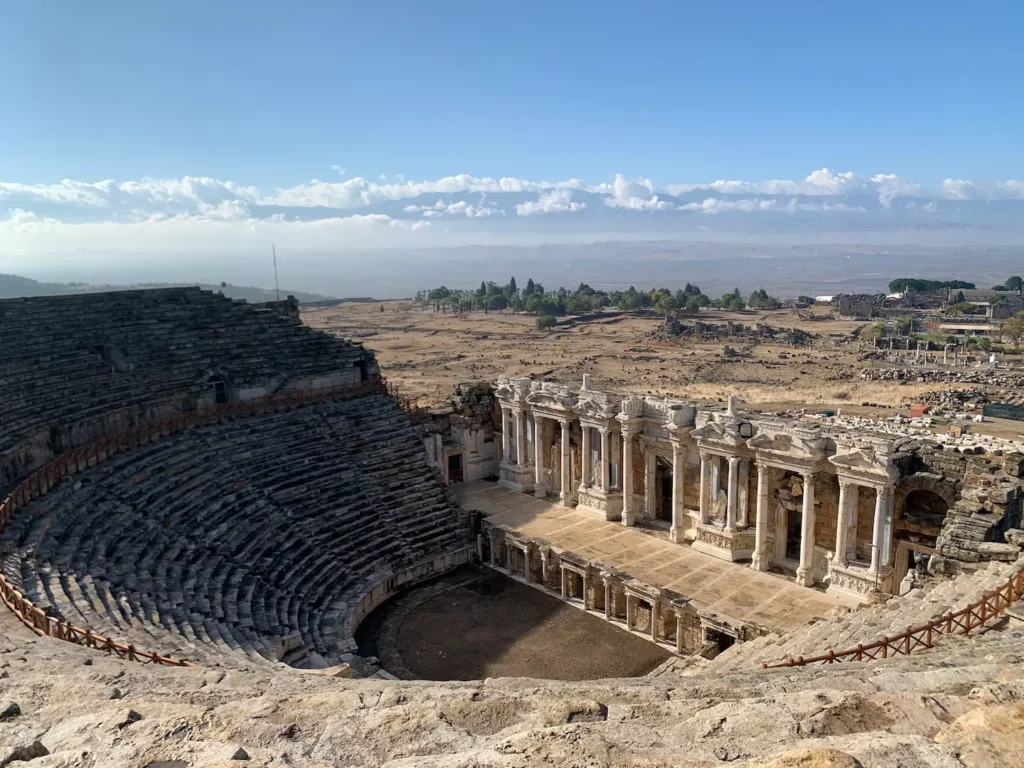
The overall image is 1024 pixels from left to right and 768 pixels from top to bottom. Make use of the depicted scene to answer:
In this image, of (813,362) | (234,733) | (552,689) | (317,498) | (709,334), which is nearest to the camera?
(234,733)

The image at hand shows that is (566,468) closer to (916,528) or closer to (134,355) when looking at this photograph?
(916,528)

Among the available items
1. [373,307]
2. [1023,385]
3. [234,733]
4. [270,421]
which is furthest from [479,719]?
[373,307]

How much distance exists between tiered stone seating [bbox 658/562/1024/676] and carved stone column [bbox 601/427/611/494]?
10.9m

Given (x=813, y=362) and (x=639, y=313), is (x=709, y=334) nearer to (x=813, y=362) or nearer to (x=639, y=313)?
(x=813, y=362)

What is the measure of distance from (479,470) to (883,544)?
61.7 ft

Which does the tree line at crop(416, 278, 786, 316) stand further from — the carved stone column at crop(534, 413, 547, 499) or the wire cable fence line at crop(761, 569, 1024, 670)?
the wire cable fence line at crop(761, 569, 1024, 670)

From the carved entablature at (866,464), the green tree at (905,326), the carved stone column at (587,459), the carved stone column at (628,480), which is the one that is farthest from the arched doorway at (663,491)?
the green tree at (905,326)

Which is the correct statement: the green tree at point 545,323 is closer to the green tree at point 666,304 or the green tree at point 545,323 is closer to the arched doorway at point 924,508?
the green tree at point 666,304

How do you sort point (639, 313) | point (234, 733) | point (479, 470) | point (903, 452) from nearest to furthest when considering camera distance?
point (234, 733) → point (903, 452) → point (479, 470) → point (639, 313)

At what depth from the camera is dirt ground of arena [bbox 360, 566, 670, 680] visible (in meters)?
22.7

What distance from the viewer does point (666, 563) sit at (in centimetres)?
2712

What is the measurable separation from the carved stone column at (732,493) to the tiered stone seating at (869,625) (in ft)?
22.3

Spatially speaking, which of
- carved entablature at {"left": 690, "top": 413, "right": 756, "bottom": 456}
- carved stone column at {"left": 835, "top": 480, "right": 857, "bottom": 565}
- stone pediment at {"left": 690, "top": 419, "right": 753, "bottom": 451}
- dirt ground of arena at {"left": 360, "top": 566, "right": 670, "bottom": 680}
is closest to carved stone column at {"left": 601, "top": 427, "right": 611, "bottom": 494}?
stone pediment at {"left": 690, "top": 419, "right": 753, "bottom": 451}

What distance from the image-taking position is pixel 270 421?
31234 millimetres
